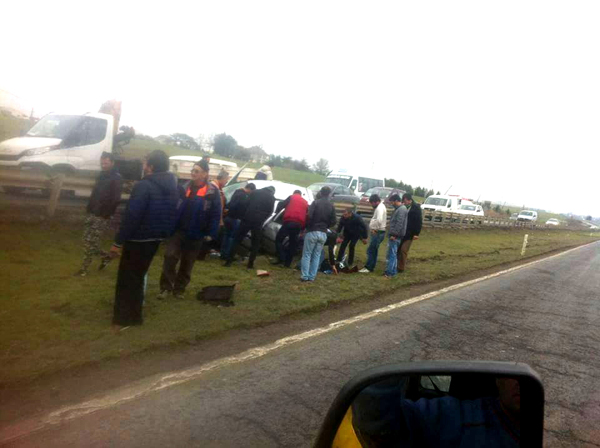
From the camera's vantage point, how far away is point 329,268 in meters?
11.4

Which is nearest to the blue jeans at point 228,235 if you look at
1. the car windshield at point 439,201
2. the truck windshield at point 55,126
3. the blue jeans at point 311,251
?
the blue jeans at point 311,251

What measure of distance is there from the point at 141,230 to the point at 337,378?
104 inches

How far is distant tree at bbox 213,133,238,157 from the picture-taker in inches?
420

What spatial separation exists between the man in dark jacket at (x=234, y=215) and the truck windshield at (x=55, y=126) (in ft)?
10.6

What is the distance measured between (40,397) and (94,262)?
4936 millimetres

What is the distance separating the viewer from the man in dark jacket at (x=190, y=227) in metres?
7.02

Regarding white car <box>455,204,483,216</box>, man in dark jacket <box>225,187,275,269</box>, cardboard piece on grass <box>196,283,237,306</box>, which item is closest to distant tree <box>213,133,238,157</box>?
man in dark jacket <box>225,187,275,269</box>

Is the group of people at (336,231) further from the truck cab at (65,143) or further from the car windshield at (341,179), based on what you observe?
the car windshield at (341,179)

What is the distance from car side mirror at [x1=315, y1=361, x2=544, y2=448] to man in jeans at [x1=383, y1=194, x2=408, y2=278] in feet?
32.2

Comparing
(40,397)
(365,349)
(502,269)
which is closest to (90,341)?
(40,397)

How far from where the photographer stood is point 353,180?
86.5 feet

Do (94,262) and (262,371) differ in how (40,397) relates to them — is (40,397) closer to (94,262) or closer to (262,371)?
(262,371)

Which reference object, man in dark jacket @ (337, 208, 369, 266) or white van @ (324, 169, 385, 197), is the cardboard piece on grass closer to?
man in dark jacket @ (337, 208, 369, 266)

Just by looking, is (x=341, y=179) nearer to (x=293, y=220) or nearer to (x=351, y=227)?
(x=351, y=227)
